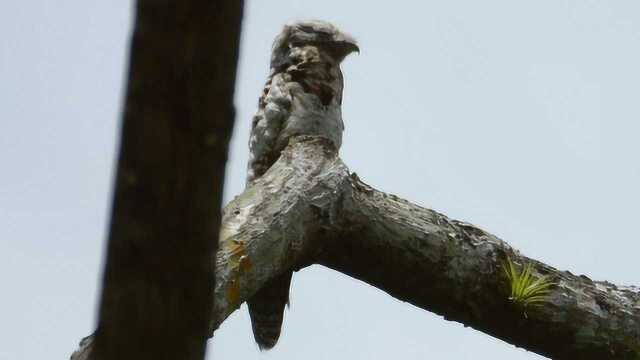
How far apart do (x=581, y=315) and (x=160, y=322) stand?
2.49 meters

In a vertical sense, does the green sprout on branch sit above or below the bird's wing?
below

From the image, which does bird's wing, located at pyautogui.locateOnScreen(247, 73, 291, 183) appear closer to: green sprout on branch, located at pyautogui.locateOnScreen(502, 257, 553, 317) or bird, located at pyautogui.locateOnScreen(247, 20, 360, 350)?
bird, located at pyautogui.locateOnScreen(247, 20, 360, 350)

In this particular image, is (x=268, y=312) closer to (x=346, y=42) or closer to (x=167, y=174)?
(x=346, y=42)

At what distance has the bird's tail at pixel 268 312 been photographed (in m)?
4.55

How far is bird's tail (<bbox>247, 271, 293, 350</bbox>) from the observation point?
4.55 m

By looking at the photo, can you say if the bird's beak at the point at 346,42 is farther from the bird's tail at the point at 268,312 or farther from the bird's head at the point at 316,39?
the bird's tail at the point at 268,312

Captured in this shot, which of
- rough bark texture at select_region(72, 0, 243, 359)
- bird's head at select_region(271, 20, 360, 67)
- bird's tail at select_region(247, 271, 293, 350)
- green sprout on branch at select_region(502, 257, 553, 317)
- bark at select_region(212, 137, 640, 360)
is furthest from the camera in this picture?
bird's head at select_region(271, 20, 360, 67)

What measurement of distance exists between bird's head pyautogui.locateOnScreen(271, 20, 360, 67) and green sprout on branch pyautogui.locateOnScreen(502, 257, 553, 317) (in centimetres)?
161

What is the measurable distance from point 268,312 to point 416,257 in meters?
1.08

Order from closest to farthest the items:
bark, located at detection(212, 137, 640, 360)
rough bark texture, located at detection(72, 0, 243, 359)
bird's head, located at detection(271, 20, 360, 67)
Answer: rough bark texture, located at detection(72, 0, 243, 359) < bark, located at detection(212, 137, 640, 360) < bird's head, located at detection(271, 20, 360, 67)

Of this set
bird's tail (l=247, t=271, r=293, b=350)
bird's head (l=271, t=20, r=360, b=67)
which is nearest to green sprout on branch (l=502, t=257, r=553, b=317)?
bird's tail (l=247, t=271, r=293, b=350)

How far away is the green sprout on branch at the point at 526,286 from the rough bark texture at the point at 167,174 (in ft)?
7.45

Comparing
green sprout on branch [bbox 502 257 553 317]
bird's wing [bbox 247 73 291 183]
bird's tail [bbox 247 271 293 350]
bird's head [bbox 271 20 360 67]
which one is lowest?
bird's tail [bbox 247 271 293 350]

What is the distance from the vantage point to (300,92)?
5043 mm
